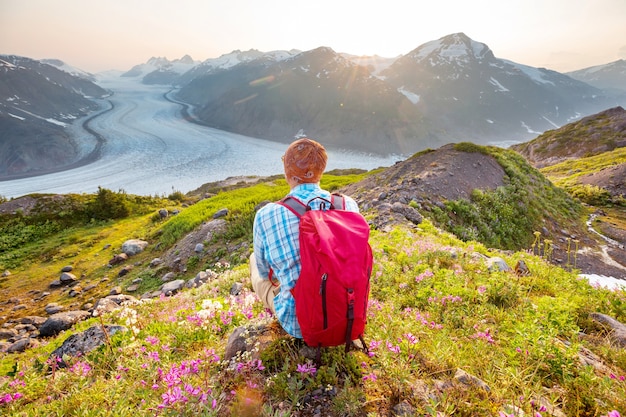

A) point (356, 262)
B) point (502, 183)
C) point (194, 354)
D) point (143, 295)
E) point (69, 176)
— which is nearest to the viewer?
point (356, 262)

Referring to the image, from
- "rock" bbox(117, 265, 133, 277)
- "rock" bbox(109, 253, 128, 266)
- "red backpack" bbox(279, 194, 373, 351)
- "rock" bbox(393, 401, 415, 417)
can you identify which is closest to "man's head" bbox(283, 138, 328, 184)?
"red backpack" bbox(279, 194, 373, 351)

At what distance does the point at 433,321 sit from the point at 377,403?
183cm

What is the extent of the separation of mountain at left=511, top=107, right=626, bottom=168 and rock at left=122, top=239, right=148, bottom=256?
71523mm

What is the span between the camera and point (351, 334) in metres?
2.86

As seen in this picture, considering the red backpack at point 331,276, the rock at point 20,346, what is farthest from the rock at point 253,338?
the rock at point 20,346

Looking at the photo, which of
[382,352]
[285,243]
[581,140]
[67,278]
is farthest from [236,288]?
[581,140]

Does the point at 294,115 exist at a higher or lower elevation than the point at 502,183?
higher

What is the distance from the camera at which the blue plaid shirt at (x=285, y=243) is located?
3023 millimetres

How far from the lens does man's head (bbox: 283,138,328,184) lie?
3.25 m

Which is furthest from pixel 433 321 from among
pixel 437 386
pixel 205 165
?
pixel 205 165

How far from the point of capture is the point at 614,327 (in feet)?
12.9

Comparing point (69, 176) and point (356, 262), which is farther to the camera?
point (69, 176)

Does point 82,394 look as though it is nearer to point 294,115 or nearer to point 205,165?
point 205,165

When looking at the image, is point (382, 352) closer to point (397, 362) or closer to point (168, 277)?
point (397, 362)
